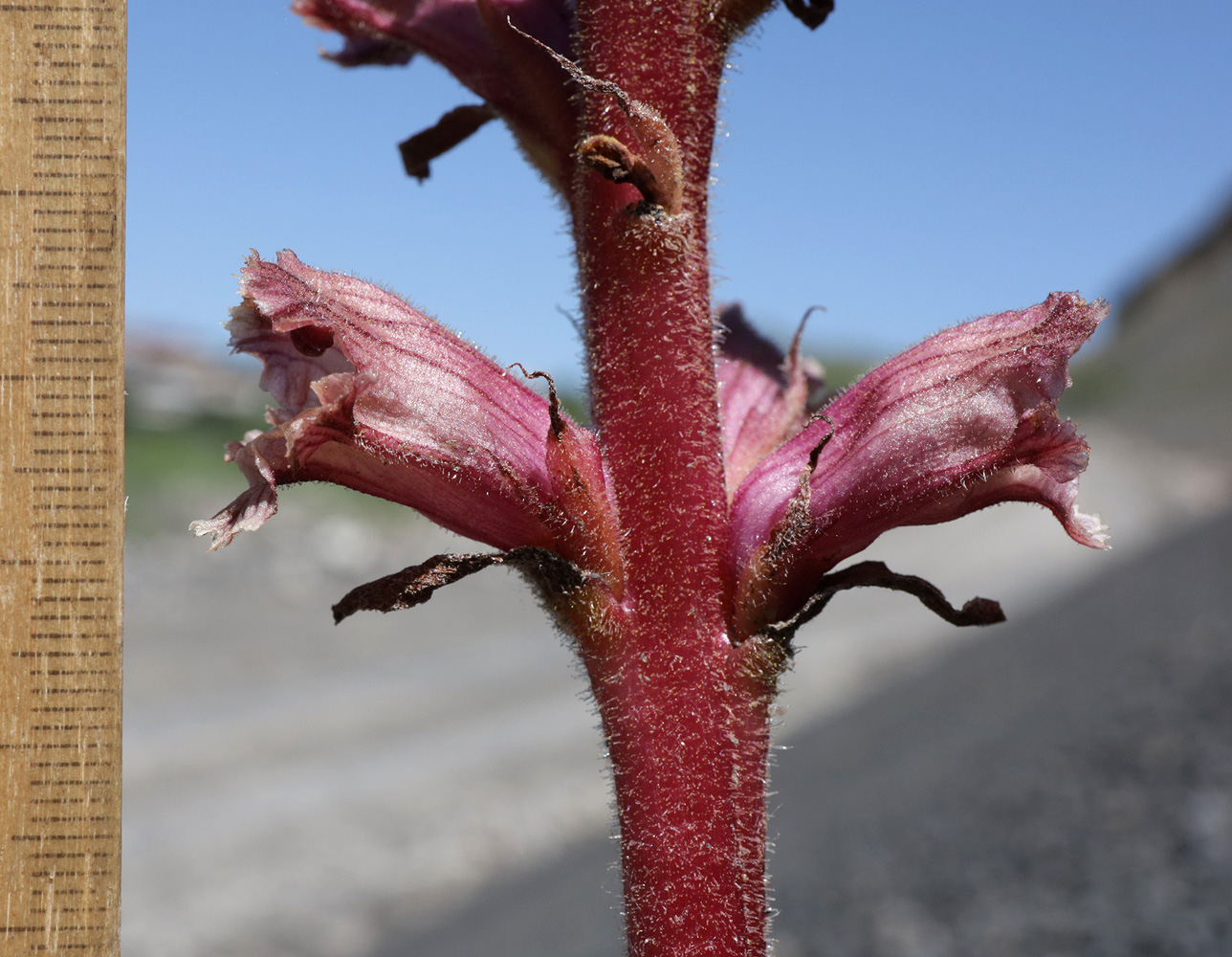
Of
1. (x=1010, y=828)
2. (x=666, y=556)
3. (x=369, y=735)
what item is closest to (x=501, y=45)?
(x=666, y=556)

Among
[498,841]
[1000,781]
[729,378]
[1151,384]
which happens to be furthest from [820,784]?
[1151,384]

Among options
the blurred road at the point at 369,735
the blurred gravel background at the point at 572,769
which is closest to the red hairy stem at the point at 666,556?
the blurred road at the point at 369,735

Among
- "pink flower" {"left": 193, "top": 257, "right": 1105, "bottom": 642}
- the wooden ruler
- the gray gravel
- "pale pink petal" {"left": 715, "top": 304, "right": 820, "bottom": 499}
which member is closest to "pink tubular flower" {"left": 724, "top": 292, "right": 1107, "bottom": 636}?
"pink flower" {"left": 193, "top": 257, "right": 1105, "bottom": 642}

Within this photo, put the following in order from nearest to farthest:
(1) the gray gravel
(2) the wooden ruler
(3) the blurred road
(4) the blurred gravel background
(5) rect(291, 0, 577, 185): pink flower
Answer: (5) rect(291, 0, 577, 185): pink flower < (2) the wooden ruler < (1) the gray gravel < (4) the blurred gravel background < (3) the blurred road

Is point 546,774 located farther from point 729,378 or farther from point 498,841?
point 729,378

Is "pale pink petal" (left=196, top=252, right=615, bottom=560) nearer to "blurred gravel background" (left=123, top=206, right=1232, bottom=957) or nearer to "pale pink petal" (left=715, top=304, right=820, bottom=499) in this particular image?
"pale pink petal" (left=715, top=304, right=820, bottom=499)

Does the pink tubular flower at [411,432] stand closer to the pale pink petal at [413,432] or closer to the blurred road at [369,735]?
the pale pink petal at [413,432]

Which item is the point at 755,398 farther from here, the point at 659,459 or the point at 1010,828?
the point at 1010,828
